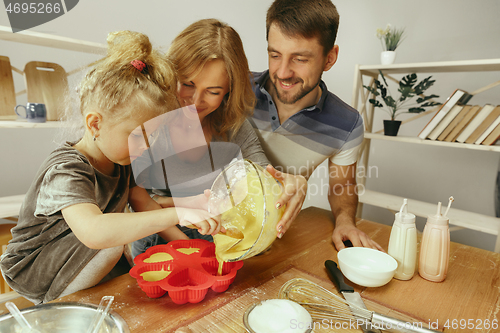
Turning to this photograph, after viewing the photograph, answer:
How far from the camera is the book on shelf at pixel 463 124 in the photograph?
149cm

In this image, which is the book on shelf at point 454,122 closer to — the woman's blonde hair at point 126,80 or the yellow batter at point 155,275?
the woman's blonde hair at point 126,80

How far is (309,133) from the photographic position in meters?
1.30

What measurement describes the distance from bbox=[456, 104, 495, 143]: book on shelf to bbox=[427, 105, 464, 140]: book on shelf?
81 mm

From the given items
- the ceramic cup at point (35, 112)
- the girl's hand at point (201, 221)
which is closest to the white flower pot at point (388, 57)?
the girl's hand at point (201, 221)

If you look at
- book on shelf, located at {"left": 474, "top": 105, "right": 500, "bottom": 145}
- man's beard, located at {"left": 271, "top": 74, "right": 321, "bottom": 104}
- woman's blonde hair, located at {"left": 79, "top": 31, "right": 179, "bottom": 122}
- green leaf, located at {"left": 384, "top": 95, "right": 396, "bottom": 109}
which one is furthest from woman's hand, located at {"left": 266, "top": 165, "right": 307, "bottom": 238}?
book on shelf, located at {"left": 474, "top": 105, "right": 500, "bottom": 145}

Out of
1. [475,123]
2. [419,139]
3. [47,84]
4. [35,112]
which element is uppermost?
[47,84]

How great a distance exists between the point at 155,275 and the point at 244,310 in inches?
8.0

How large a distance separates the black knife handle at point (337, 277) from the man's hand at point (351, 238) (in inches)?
5.3

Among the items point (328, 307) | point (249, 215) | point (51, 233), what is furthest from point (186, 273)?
point (51, 233)

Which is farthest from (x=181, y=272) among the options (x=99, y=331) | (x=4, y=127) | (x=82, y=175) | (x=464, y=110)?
(x=464, y=110)

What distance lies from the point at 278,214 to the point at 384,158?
1572mm

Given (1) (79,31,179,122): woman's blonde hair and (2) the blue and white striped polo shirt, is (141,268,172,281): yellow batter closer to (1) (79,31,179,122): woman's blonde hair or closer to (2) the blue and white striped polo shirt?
(1) (79,31,179,122): woman's blonde hair

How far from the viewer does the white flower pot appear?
1.56m

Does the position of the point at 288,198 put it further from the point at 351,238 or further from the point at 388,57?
the point at 388,57
